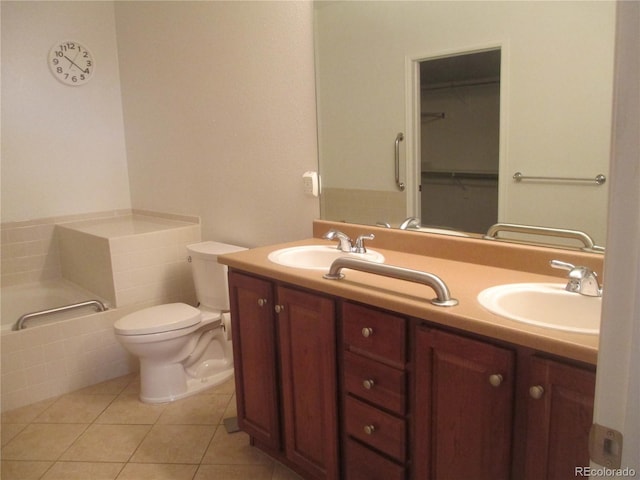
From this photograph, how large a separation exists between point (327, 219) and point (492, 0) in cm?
113

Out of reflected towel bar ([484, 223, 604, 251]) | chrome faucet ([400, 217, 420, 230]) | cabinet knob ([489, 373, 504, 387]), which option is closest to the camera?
cabinet knob ([489, 373, 504, 387])

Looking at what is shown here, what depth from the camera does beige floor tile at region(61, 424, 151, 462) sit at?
212cm

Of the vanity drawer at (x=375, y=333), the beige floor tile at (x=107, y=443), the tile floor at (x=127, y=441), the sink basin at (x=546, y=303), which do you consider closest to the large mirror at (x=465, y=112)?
the sink basin at (x=546, y=303)

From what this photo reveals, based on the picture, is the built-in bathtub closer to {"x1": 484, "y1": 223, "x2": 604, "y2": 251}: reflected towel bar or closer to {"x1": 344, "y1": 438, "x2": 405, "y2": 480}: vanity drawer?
{"x1": 344, "y1": 438, "x2": 405, "y2": 480}: vanity drawer

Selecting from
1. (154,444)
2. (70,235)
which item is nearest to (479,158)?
(154,444)

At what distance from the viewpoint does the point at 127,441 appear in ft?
7.32

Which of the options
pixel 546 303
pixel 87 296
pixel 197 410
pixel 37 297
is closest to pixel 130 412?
pixel 197 410

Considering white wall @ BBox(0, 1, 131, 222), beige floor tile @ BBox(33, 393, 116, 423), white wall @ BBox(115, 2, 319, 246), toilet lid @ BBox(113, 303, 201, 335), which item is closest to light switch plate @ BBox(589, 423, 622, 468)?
white wall @ BBox(115, 2, 319, 246)

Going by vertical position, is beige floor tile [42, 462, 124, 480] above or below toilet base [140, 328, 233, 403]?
below

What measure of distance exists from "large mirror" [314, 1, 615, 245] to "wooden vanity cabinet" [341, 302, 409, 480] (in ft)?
2.06

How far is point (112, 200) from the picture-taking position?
12.0 feet

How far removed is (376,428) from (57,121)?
9.91 feet

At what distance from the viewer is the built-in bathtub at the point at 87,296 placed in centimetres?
258

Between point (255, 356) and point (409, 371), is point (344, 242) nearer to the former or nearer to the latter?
point (255, 356)
